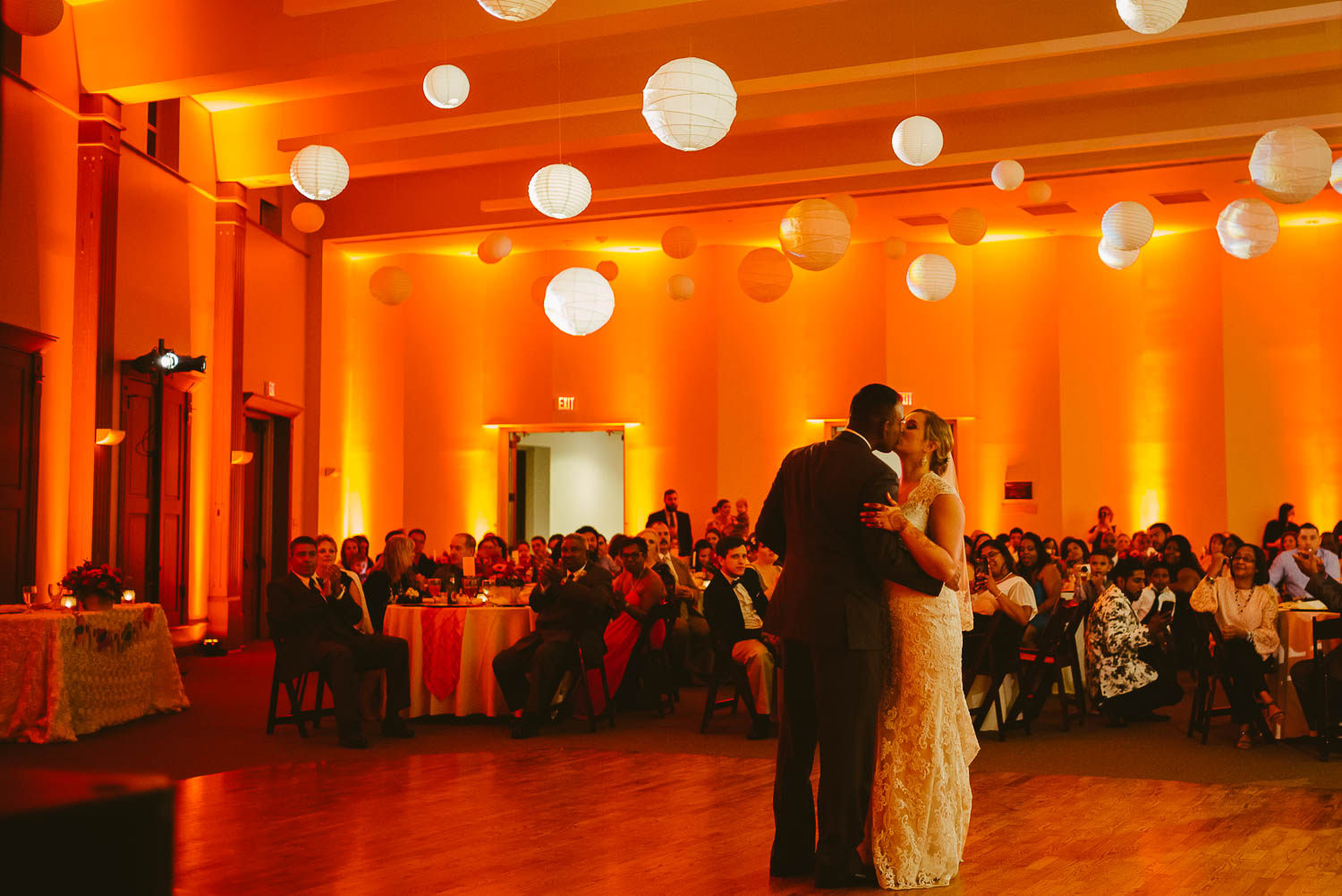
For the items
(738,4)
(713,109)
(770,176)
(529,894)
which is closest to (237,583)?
(770,176)

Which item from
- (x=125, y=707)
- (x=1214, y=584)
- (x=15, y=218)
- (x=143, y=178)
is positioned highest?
(x=143, y=178)

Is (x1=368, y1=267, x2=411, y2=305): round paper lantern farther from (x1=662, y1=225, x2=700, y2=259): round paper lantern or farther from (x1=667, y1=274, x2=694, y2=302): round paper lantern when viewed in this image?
(x1=667, y1=274, x2=694, y2=302): round paper lantern

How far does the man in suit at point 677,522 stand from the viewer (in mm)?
13891

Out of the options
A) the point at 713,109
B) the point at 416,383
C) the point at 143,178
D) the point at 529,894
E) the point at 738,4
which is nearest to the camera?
the point at 529,894

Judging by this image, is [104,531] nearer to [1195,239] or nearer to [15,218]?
[15,218]

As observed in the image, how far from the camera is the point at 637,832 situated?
15.7 ft

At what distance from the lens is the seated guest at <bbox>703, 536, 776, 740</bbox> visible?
7.59 meters

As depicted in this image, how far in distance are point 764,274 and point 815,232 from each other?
186cm

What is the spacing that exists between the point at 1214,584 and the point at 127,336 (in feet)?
29.1

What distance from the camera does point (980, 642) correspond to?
292 inches

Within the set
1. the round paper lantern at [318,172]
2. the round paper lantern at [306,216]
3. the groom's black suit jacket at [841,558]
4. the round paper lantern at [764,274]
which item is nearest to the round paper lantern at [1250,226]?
the round paper lantern at [764,274]

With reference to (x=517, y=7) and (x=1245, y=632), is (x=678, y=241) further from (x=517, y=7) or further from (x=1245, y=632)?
(x=1245, y=632)

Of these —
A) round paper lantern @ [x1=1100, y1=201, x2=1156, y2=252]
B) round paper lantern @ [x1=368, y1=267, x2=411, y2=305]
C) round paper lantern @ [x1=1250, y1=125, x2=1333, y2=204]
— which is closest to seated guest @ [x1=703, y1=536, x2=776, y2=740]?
round paper lantern @ [x1=1100, y1=201, x2=1156, y2=252]

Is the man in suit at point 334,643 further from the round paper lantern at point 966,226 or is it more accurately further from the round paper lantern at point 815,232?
the round paper lantern at point 966,226
